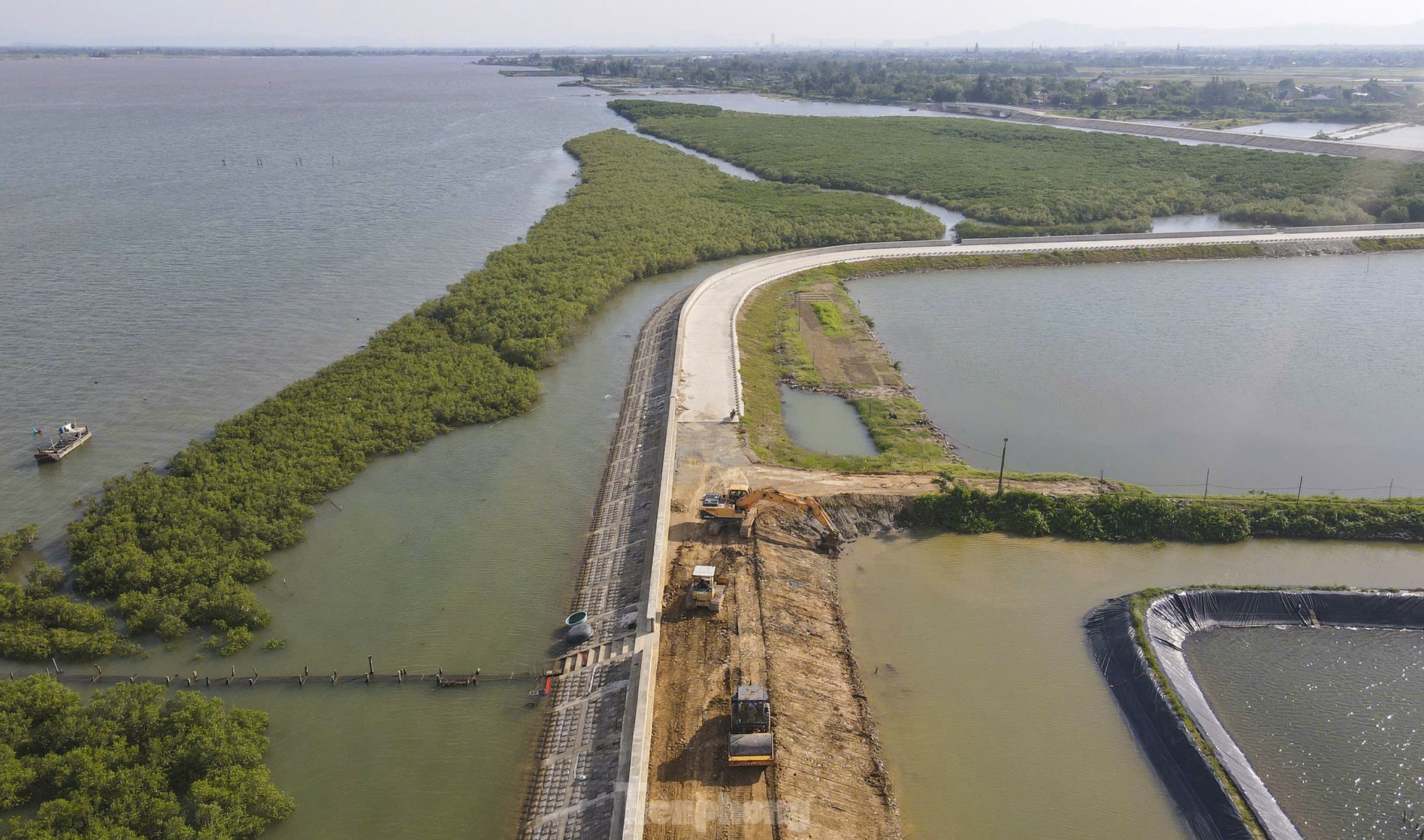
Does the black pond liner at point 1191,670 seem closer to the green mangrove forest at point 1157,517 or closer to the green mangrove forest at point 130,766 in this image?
the green mangrove forest at point 1157,517

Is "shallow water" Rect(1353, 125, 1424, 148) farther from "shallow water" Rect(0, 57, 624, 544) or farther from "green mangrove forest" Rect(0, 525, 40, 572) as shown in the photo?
"green mangrove forest" Rect(0, 525, 40, 572)

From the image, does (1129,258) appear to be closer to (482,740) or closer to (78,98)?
(482,740)

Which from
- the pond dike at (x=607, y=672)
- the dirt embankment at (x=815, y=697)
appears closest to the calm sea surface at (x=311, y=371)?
the pond dike at (x=607, y=672)

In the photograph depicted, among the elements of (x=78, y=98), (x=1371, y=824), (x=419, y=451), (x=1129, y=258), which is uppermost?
(x=78, y=98)

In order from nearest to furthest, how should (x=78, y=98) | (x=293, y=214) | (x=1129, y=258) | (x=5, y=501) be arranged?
(x=5, y=501), (x=1129, y=258), (x=293, y=214), (x=78, y=98)

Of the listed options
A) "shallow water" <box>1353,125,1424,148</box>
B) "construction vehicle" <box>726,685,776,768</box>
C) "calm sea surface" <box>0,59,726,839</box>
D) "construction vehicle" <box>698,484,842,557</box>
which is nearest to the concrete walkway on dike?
"calm sea surface" <box>0,59,726,839</box>

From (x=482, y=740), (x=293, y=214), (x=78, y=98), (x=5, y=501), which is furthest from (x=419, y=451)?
(x=78, y=98)
